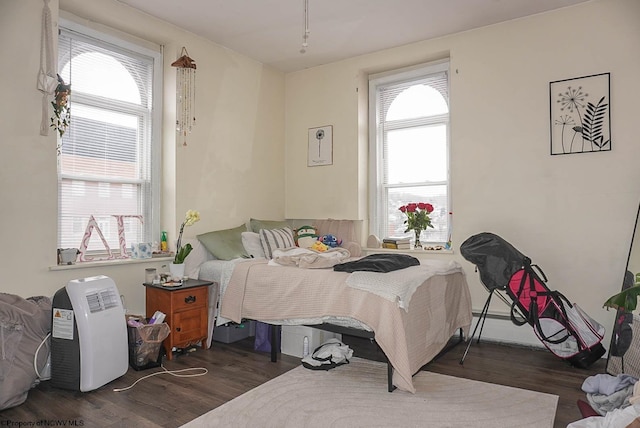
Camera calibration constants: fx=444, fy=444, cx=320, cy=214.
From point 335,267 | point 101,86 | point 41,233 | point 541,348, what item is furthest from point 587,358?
point 101,86

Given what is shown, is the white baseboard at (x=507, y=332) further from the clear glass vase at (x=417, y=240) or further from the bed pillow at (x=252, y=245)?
the bed pillow at (x=252, y=245)

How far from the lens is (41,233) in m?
3.28

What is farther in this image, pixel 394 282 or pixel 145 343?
pixel 145 343

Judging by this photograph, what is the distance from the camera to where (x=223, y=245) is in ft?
14.2

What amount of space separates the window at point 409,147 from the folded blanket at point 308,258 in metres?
1.31

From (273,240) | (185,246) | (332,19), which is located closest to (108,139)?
(185,246)

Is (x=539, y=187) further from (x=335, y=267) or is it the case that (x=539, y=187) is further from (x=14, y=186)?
(x=14, y=186)

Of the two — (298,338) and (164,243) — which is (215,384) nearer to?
(298,338)

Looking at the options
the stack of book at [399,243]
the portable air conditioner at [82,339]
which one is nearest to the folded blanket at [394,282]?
the stack of book at [399,243]

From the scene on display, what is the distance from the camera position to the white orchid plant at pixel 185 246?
396cm

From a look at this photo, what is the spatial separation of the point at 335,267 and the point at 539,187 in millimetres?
2062

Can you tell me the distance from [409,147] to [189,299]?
2.86m

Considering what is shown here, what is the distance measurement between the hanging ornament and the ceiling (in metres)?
0.41

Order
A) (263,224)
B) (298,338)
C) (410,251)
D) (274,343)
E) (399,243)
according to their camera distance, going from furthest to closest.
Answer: (263,224) < (399,243) < (410,251) < (298,338) < (274,343)
